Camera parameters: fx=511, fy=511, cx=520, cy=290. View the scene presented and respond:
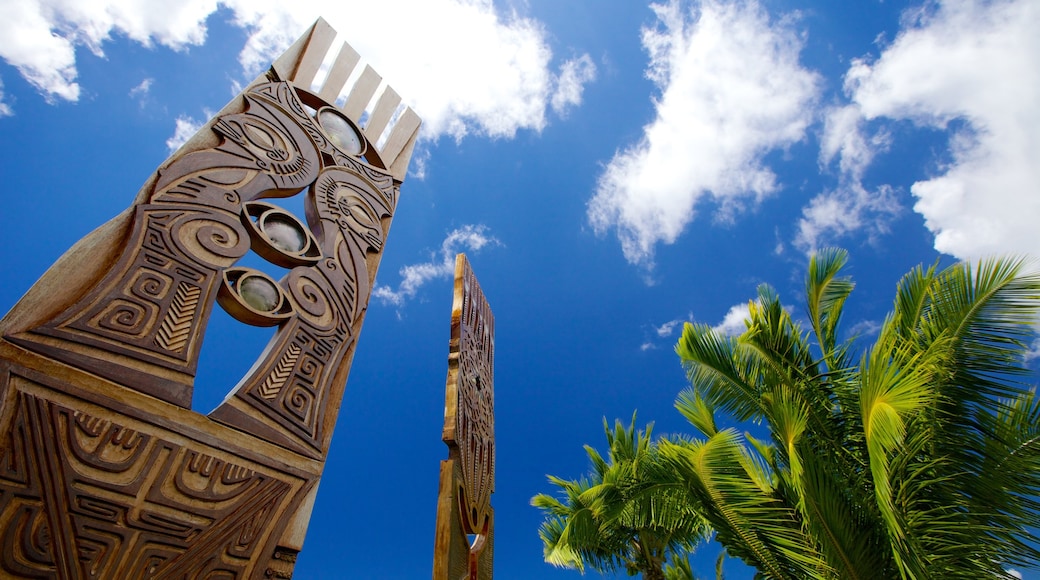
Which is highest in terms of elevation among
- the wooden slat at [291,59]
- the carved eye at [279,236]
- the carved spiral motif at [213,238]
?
the wooden slat at [291,59]

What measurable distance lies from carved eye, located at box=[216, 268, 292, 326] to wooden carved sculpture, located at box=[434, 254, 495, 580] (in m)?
1.38

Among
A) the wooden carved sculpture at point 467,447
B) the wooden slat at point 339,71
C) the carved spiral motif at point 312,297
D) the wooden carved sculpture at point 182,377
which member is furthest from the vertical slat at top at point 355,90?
the carved spiral motif at point 312,297

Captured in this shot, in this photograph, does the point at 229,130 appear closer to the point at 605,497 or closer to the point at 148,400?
the point at 148,400

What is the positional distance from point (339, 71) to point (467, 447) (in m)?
3.40

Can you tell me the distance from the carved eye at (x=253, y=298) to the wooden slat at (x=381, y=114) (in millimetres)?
2136

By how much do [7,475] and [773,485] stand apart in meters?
4.68

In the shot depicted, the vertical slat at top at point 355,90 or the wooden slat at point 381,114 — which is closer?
the vertical slat at top at point 355,90

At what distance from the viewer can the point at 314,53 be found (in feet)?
13.8

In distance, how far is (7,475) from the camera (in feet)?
5.43

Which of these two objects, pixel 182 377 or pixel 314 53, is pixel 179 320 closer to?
pixel 182 377

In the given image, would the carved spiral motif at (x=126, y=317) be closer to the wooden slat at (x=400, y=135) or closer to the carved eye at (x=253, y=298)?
the carved eye at (x=253, y=298)

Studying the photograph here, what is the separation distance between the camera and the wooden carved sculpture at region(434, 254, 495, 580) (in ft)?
10.8

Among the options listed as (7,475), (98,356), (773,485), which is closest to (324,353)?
(98,356)

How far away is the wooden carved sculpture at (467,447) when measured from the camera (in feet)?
10.8
